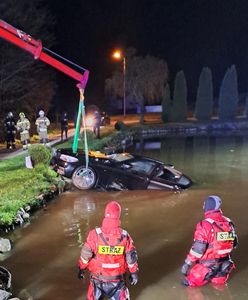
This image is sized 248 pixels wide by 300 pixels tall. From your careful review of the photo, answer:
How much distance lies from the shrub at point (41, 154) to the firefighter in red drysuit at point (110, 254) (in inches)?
382

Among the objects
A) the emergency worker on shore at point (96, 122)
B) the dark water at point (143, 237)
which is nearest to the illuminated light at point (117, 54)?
the emergency worker on shore at point (96, 122)

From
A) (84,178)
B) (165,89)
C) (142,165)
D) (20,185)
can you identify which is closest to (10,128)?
(84,178)

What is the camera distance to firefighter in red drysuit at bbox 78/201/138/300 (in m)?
5.47

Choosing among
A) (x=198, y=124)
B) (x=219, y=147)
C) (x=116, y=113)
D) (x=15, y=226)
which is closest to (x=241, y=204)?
(x=15, y=226)

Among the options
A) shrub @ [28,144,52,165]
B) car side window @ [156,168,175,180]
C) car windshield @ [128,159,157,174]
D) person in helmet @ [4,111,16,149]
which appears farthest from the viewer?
person in helmet @ [4,111,16,149]

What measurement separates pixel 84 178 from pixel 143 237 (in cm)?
467

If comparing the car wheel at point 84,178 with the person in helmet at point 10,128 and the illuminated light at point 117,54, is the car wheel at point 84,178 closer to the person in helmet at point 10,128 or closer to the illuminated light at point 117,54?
the person in helmet at point 10,128

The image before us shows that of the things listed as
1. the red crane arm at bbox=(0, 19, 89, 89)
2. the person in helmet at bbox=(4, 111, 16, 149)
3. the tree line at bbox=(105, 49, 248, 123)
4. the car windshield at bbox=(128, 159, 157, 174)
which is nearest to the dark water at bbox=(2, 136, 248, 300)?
the car windshield at bbox=(128, 159, 157, 174)

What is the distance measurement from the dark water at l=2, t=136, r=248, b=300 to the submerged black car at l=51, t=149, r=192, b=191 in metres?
0.31

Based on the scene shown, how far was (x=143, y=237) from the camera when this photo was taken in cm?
984

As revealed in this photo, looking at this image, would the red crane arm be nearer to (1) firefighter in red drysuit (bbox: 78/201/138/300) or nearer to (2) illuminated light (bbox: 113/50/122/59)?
(1) firefighter in red drysuit (bbox: 78/201/138/300)

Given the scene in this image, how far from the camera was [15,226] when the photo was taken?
1041 centimetres

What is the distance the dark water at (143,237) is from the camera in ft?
23.7

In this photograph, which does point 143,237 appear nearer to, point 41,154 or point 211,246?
point 211,246
